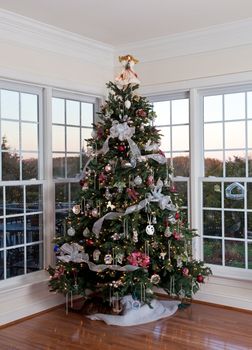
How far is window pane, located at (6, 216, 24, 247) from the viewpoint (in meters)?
4.24

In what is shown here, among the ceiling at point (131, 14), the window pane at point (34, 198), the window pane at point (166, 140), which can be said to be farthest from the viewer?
the window pane at point (166, 140)

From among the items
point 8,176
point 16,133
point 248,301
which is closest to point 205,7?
point 16,133

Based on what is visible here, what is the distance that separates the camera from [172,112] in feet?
16.4

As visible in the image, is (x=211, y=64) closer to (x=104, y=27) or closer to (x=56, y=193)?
(x=104, y=27)

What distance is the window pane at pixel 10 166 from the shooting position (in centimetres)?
420

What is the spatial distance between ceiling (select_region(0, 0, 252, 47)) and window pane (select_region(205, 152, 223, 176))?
1.37 meters

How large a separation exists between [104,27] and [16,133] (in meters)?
1.42

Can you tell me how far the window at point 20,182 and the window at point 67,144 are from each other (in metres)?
0.24

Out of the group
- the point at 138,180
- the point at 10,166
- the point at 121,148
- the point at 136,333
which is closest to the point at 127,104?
the point at 121,148

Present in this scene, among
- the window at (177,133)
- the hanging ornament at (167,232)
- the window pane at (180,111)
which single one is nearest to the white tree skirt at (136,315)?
the hanging ornament at (167,232)

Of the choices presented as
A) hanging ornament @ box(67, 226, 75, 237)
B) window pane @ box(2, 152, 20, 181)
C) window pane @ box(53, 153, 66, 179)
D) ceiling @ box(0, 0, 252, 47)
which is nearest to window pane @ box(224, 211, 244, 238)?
hanging ornament @ box(67, 226, 75, 237)

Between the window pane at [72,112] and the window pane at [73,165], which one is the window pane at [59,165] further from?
the window pane at [72,112]

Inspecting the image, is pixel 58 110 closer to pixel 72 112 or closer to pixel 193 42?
pixel 72 112

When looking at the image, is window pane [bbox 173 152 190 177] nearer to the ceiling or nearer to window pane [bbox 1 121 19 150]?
the ceiling
